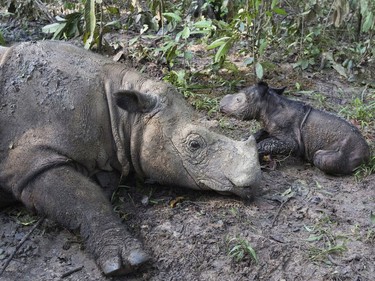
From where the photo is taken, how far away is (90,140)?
4.73 metres

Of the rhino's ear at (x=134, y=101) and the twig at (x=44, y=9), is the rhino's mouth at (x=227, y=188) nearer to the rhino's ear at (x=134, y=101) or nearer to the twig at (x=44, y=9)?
the rhino's ear at (x=134, y=101)

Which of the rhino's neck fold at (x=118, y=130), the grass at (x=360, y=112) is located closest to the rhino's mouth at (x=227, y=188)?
the rhino's neck fold at (x=118, y=130)

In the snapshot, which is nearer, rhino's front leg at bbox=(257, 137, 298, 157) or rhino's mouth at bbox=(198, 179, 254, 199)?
rhino's mouth at bbox=(198, 179, 254, 199)

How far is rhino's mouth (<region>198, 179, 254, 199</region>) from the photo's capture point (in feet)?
15.2

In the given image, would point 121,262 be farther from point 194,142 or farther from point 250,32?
point 250,32

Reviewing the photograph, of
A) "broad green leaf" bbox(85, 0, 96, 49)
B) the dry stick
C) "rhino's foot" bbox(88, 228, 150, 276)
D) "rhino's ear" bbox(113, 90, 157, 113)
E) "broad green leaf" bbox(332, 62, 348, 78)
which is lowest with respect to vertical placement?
"broad green leaf" bbox(332, 62, 348, 78)

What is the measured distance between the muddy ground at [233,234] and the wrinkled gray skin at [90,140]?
170 mm

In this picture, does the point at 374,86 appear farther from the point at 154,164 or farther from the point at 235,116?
the point at 154,164

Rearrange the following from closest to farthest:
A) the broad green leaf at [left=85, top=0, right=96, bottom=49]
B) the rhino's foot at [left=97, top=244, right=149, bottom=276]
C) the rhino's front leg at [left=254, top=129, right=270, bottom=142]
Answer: the rhino's foot at [left=97, top=244, right=149, bottom=276]
the rhino's front leg at [left=254, top=129, right=270, bottom=142]
the broad green leaf at [left=85, top=0, right=96, bottom=49]

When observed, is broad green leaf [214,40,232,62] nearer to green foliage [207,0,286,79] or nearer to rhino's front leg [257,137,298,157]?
green foliage [207,0,286,79]

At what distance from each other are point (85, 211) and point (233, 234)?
1.05 metres

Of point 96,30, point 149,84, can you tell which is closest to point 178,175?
point 149,84

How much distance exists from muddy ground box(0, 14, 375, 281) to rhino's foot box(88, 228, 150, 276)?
93 mm

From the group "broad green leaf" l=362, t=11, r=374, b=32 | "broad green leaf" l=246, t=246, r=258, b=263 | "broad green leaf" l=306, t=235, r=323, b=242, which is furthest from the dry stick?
"broad green leaf" l=362, t=11, r=374, b=32
